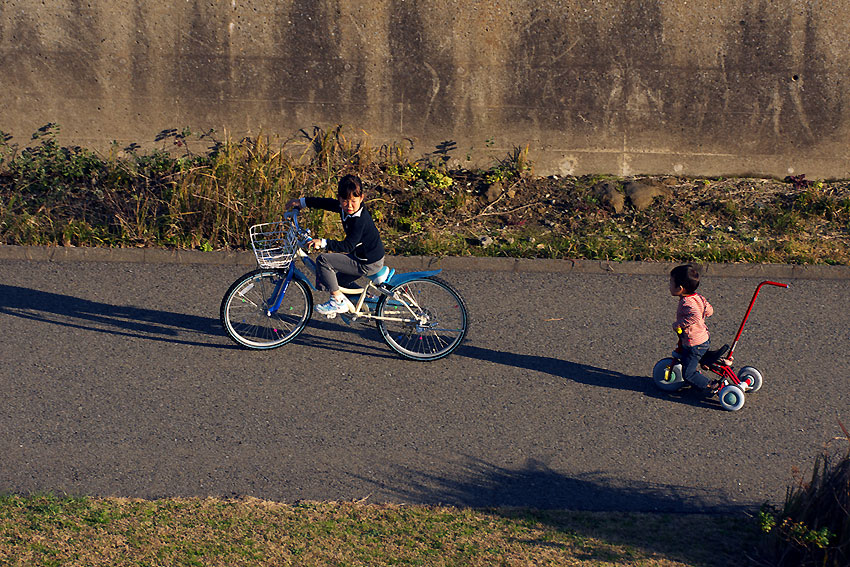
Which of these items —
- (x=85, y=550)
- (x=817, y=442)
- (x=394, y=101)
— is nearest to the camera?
(x=85, y=550)

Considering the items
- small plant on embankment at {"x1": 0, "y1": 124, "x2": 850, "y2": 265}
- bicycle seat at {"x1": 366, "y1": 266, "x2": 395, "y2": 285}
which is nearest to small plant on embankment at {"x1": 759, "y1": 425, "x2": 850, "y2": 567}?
bicycle seat at {"x1": 366, "y1": 266, "x2": 395, "y2": 285}

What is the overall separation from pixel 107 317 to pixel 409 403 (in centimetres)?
302

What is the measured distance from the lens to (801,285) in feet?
28.9

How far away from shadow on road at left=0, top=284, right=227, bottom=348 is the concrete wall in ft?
11.3

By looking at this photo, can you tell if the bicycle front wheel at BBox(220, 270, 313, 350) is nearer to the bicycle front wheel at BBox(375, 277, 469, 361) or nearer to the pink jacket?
the bicycle front wheel at BBox(375, 277, 469, 361)

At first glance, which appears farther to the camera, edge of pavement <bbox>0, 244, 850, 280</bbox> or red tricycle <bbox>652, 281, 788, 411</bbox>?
edge of pavement <bbox>0, 244, 850, 280</bbox>

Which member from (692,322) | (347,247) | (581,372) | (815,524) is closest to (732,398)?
(692,322)

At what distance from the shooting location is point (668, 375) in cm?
642

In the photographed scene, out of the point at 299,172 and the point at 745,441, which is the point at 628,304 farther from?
the point at 299,172

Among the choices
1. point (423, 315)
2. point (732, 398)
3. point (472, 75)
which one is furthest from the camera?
point (472, 75)

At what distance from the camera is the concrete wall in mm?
10438

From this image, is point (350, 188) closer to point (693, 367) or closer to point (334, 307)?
point (334, 307)

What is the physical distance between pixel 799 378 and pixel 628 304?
1849 millimetres

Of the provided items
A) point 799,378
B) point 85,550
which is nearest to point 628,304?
point 799,378
